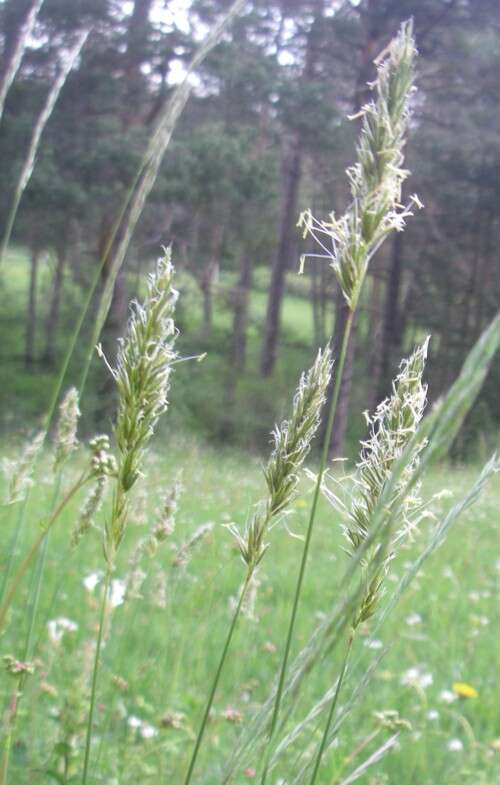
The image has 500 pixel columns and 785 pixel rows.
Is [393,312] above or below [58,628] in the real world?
below

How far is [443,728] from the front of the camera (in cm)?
256

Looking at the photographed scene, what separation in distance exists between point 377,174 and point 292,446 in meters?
0.24

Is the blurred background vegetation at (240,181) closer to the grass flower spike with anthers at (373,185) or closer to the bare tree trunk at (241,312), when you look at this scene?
the bare tree trunk at (241,312)

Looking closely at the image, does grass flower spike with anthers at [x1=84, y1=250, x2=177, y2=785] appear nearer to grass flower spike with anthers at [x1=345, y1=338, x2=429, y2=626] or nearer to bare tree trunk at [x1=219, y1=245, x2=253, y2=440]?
grass flower spike with anthers at [x1=345, y1=338, x2=429, y2=626]

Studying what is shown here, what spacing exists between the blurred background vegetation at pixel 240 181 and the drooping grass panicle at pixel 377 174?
9.21 metres

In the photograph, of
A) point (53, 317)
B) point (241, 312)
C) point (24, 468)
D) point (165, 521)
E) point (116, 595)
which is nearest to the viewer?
point (24, 468)

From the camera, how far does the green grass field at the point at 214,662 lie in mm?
1689

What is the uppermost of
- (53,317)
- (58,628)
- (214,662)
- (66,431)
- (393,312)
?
(66,431)

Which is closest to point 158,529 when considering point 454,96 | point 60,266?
point 454,96

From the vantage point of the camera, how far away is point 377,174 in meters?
0.73

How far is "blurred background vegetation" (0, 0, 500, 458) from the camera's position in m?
14.0

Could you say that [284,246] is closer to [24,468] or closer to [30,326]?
[30,326]

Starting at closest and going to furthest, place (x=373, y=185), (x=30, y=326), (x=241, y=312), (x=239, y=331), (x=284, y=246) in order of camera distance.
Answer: (x=373, y=185) → (x=241, y=312) → (x=239, y=331) → (x=284, y=246) → (x=30, y=326)

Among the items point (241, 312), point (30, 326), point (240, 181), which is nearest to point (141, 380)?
point (240, 181)
